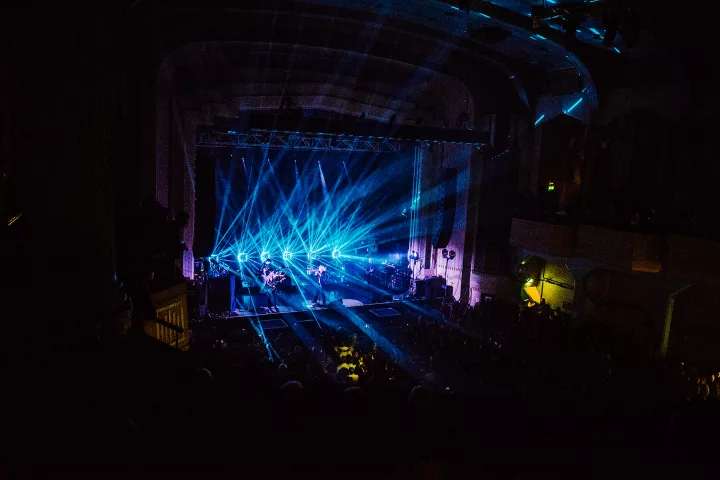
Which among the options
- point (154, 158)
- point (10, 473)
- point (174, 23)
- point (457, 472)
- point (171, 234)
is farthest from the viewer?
point (174, 23)

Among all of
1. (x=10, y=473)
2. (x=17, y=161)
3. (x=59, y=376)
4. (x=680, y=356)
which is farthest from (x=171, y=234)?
(x=680, y=356)

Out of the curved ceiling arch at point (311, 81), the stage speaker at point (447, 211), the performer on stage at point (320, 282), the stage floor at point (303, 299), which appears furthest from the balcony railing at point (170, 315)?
the stage speaker at point (447, 211)

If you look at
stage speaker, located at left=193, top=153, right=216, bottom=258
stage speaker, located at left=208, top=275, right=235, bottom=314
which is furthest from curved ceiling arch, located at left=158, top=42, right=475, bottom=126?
stage speaker, located at left=208, top=275, right=235, bottom=314

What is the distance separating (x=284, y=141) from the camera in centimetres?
1554

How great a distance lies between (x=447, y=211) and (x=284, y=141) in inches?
234

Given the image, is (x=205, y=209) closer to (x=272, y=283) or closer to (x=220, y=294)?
(x=220, y=294)

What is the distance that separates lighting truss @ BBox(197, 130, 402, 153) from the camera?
15000mm

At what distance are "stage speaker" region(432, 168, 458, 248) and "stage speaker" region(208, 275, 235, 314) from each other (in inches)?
276

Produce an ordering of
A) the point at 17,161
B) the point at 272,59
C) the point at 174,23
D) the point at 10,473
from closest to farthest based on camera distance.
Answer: the point at 10,473 < the point at 17,161 < the point at 174,23 < the point at 272,59

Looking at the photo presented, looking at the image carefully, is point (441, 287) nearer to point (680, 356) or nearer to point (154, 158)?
point (680, 356)

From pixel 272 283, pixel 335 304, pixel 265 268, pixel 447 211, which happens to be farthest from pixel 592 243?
pixel 265 268

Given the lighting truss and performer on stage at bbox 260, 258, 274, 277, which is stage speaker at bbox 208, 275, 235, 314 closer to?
performer on stage at bbox 260, 258, 274, 277

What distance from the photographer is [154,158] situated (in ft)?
32.9

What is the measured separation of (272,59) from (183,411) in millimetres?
12393
